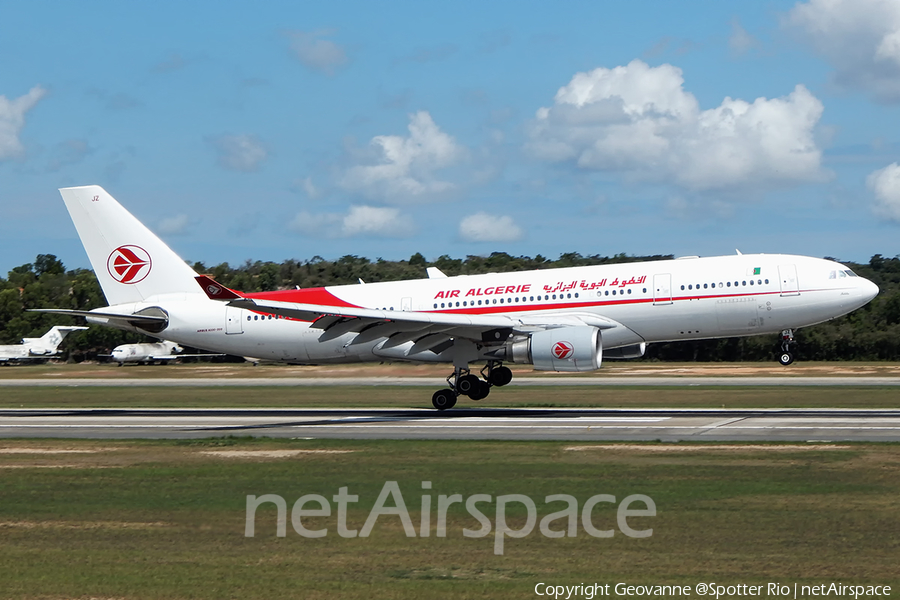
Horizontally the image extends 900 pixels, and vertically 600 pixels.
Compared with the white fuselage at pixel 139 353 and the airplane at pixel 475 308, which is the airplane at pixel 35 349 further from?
the airplane at pixel 475 308

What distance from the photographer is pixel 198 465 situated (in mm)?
20531

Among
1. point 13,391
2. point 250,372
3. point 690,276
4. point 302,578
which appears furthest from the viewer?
point 250,372

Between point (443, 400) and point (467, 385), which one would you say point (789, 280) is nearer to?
point (467, 385)

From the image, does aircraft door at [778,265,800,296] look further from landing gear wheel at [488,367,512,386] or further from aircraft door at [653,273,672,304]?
landing gear wheel at [488,367,512,386]

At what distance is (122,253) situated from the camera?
121 feet

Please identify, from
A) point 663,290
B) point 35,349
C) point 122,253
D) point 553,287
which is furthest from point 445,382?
point 35,349

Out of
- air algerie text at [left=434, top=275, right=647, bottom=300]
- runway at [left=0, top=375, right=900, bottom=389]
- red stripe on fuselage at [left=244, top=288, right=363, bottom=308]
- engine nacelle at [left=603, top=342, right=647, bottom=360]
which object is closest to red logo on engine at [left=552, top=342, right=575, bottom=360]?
air algerie text at [left=434, top=275, right=647, bottom=300]

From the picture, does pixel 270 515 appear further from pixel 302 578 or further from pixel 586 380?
pixel 586 380

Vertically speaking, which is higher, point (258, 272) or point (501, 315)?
point (258, 272)

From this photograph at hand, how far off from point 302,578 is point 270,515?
3678 mm

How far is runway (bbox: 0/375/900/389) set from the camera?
47031 millimetres

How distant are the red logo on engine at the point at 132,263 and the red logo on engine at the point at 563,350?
16.1m

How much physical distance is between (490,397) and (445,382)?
8005mm

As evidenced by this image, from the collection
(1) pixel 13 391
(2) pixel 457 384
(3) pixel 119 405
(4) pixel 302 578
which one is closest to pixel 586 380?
(2) pixel 457 384
